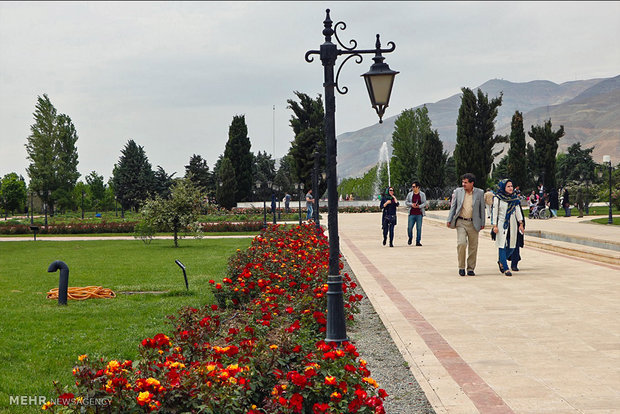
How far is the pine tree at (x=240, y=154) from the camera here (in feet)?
186

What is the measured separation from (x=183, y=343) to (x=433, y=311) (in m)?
4.20

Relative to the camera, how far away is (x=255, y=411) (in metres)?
3.14

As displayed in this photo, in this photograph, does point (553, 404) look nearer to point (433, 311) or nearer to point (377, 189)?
point (433, 311)

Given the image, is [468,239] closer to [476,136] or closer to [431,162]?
[476,136]

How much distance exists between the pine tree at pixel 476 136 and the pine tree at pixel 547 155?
4.22m

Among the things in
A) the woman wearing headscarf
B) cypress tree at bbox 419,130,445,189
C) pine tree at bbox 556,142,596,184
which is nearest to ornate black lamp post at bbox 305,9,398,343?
the woman wearing headscarf

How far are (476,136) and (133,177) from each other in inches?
1455

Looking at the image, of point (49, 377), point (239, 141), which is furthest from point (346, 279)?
point (239, 141)

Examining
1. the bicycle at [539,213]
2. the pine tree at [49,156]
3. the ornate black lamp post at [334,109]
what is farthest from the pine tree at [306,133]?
the ornate black lamp post at [334,109]

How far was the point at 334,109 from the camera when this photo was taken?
5691mm

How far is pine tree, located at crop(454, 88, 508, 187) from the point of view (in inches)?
1836

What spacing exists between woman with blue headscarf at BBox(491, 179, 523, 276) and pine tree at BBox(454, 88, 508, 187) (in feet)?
119

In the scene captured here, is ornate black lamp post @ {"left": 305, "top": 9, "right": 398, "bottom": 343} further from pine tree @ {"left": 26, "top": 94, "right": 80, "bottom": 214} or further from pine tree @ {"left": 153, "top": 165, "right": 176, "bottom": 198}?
pine tree @ {"left": 26, "top": 94, "right": 80, "bottom": 214}

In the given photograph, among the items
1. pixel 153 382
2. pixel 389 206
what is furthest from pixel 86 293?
pixel 389 206
